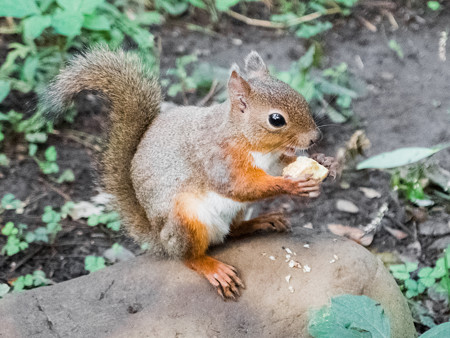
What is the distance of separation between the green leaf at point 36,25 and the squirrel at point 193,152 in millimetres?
727

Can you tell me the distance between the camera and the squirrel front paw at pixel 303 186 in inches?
79.2

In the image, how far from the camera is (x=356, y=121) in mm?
3461

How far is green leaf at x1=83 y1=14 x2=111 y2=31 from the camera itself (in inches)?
125

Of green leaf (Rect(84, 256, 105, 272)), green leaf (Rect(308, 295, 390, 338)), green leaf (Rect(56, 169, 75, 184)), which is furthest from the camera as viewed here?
green leaf (Rect(56, 169, 75, 184))

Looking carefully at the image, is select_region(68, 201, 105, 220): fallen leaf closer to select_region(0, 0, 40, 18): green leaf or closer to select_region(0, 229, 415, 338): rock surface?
select_region(0, 229, 415, 338): rock surface

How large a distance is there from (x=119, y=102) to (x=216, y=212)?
0.58 m

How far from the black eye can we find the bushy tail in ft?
1.73

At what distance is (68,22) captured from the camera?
9.63ft

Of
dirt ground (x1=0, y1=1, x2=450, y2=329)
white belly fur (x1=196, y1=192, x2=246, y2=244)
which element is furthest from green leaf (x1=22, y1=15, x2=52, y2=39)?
white belly fur (x1=196, y1=192, x2=246, y2=244)

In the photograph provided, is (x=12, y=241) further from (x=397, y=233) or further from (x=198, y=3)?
(x=198, y=3)

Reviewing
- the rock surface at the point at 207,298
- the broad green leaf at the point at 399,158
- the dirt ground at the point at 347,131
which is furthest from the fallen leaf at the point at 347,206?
the rock surface at the point at 207,298

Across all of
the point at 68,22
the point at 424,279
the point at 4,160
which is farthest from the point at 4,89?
the point at 424,279

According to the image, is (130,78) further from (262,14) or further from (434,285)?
(262,14)

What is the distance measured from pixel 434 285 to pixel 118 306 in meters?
1.35
